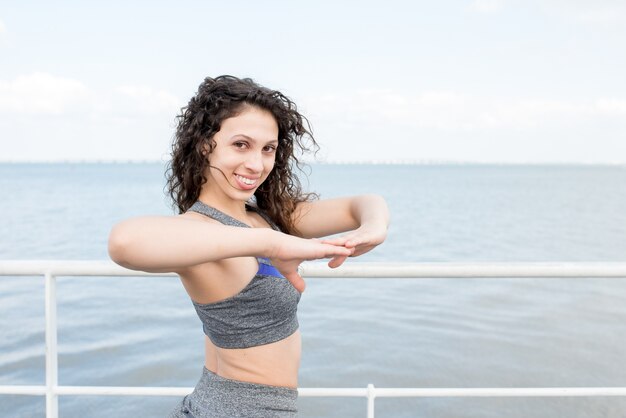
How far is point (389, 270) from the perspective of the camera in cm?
204

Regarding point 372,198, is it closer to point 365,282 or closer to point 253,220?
point 253,220

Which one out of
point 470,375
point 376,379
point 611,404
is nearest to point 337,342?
point 376,379

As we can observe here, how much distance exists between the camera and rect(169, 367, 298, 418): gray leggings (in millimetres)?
1503

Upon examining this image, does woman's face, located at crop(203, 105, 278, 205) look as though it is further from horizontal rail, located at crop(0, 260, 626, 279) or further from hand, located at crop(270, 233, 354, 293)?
horizontal rail, located at crop(0, 260, 626, 279)

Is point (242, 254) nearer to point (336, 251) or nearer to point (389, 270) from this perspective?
point (336, 251)

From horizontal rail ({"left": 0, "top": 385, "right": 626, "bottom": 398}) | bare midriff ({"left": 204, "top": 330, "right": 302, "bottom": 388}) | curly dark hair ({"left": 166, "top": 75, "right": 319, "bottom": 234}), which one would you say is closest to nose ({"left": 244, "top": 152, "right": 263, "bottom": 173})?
curly dark hair ({"left": 166, "top": 75, "right": 319, "bottom": 234})

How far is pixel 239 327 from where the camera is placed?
1.49 meters

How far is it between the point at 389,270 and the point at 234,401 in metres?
0.75

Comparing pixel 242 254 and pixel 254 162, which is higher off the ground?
pixel 254 162

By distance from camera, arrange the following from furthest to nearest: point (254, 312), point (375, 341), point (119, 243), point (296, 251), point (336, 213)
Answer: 1. point (375, 341)
2. point (336, 213)
3. point (254, 312)
4. point (296, 251)
5. point (119, 243)

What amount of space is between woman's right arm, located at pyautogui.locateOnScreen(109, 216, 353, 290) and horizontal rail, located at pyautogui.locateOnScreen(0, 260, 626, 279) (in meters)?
0.75

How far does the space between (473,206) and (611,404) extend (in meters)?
32.4

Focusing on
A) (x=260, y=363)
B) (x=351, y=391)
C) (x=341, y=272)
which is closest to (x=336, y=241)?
(x=260, y=363)

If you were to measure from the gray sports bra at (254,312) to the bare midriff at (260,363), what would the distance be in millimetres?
20
